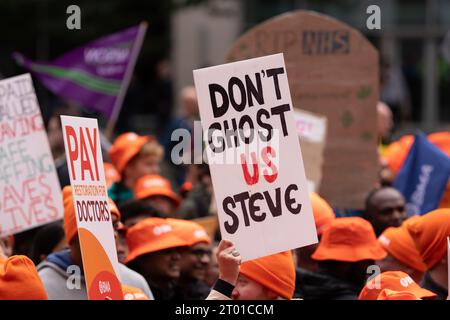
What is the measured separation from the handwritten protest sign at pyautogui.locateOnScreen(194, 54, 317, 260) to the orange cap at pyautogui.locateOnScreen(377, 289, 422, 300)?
627mm

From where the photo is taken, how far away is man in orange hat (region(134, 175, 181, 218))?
9688 millimetres

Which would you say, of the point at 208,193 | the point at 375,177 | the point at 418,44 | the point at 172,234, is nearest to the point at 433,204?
the point at 375,177

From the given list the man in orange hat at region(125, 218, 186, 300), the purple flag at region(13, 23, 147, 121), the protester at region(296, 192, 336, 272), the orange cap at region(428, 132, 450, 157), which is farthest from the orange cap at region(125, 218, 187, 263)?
the purple flag at region(13, 23, 147, 121)

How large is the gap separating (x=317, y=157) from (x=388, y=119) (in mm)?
2380

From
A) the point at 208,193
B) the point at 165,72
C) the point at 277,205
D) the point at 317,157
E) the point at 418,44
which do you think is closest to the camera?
the point at 277,205

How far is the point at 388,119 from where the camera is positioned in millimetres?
11625

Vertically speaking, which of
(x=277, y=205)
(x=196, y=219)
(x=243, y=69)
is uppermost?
(x=243, y=69)

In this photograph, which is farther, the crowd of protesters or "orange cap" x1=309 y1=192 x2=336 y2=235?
"orange cap" x1=309 y1=192 x2=336 y2=235

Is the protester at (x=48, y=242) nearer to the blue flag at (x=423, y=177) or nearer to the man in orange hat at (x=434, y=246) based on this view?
the man in orange hat at (x=434, y=246)

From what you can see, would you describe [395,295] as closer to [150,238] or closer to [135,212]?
[150,238]

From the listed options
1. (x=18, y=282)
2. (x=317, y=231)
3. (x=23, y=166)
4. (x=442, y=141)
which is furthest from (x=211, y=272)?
(x=442, y=141)

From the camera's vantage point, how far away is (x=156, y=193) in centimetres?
974

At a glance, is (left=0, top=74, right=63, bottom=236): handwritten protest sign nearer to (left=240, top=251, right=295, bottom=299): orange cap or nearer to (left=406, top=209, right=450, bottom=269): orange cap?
(left=240, top=251, right=295, bottom=299): orange cap

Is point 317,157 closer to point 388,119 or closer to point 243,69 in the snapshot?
point 388,119
